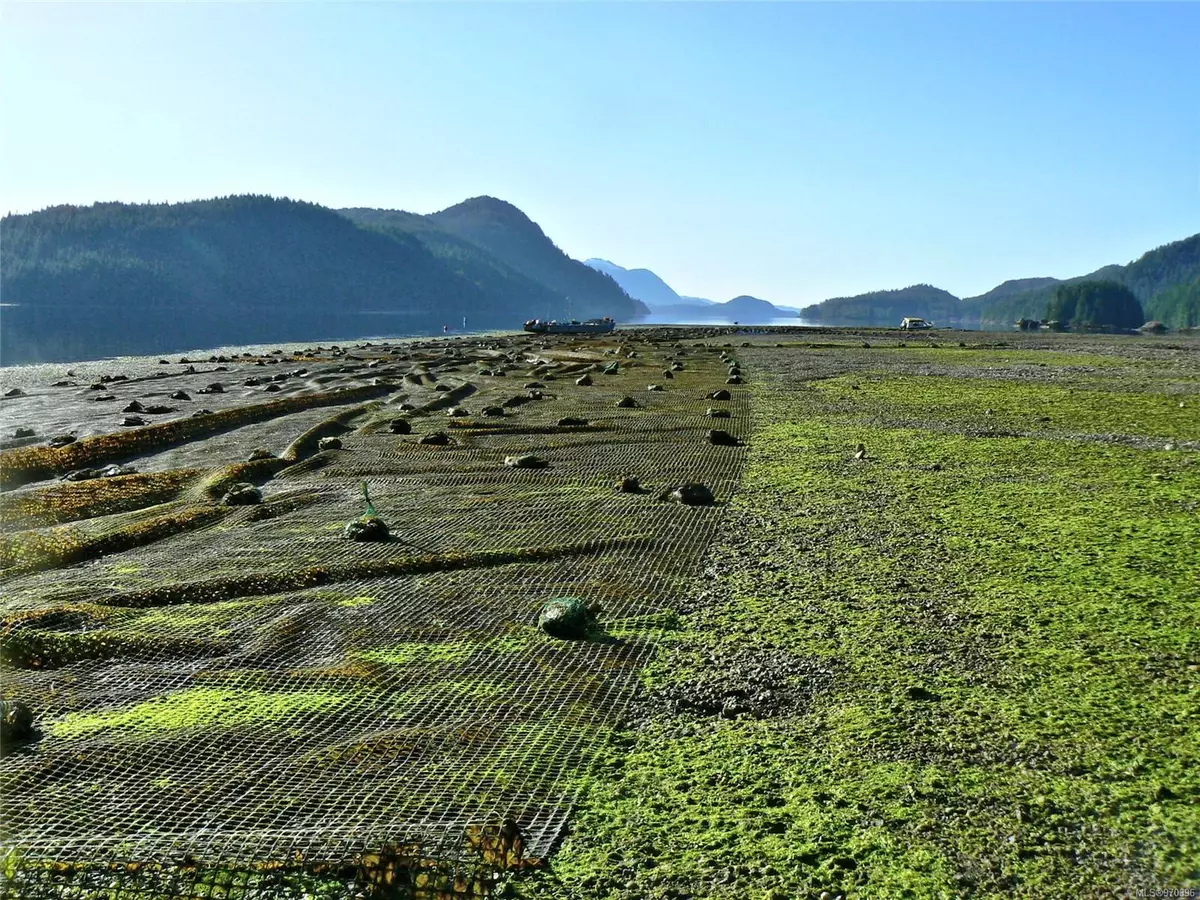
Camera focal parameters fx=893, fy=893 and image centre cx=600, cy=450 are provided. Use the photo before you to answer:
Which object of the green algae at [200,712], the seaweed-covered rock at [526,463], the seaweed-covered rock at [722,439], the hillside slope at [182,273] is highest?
the hillside slope at [182,273]

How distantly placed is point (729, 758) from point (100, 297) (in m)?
166

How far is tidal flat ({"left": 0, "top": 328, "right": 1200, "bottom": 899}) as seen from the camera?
3.43m

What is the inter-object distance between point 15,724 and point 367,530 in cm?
405

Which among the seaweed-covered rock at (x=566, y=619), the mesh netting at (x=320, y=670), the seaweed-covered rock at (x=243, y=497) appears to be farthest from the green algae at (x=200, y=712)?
the seaweed-covered rock at (x=243, y=497)

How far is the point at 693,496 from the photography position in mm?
9469

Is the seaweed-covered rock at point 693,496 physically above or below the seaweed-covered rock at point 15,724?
above

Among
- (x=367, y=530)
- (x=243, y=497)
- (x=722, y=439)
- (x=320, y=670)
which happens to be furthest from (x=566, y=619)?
(x=722, y=439)

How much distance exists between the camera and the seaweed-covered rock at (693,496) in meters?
9.46

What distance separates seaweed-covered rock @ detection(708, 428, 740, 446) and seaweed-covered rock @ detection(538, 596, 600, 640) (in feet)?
25.9

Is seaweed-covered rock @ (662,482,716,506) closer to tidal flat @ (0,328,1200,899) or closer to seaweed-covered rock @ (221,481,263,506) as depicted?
tidal flat @ (0,328,1200,899)

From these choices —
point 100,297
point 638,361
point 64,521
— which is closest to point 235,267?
point 100,297

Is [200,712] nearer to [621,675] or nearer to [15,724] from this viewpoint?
[15,724]

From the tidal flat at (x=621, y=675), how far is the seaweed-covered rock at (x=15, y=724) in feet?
0.29

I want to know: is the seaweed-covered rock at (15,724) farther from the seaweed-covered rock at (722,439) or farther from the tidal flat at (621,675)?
the seaweed-covered rock at (722,439)
